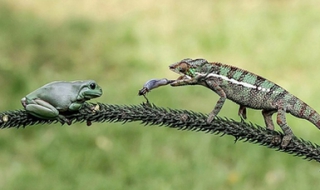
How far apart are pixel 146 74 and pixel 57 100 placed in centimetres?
469

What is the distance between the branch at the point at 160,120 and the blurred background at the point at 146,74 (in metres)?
2.40

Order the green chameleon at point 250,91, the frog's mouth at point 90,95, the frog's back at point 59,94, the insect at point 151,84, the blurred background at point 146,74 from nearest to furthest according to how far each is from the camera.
Result: the insect at point 151,84 < the frog's back at point 59,94 < the frog's mouth at point 90,95 < the green chameleon at point 250,91 < the blurred background at point 146,74

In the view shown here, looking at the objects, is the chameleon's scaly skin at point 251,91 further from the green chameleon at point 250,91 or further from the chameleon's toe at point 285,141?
the chameleon's toe at point 285,141

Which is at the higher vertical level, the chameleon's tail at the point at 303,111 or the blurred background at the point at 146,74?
the blurred background at the point at 146,74

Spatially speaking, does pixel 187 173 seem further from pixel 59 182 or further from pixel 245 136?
pixel 245 136

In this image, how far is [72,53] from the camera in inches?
291

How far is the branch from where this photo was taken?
7.03 feet

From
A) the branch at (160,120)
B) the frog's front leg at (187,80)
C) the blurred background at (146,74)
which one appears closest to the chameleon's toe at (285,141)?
the branch at (160,120)

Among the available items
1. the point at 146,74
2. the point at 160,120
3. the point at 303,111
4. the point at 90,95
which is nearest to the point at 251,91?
the point at 303,111

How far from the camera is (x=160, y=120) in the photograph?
2.25 m

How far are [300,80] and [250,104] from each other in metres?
4.46

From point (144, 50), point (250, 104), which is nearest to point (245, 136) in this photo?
point (250, 104)

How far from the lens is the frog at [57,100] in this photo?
81.9 inches

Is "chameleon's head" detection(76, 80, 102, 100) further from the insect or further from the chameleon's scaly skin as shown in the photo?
the chameleon's scaly skin
